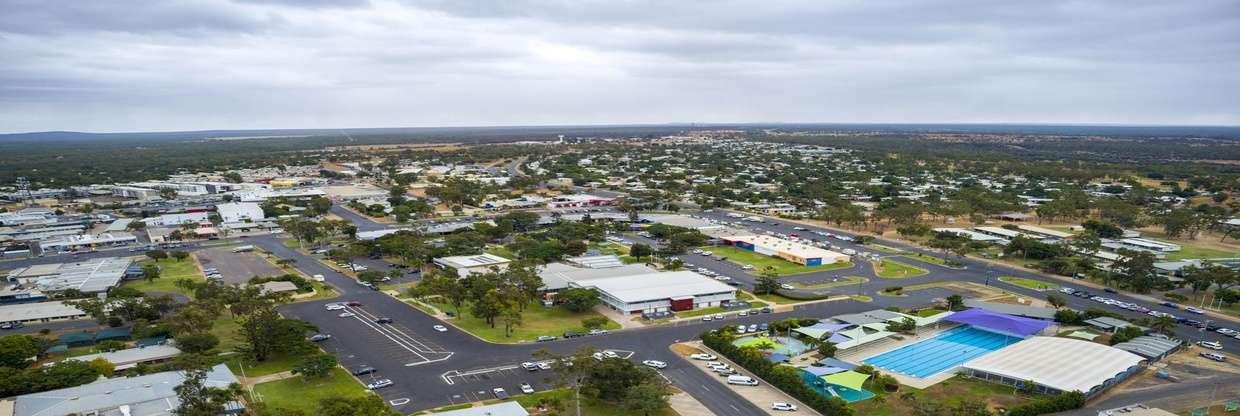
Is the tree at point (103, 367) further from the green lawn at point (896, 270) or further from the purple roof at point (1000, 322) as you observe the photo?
the green lawn at point (896, 270)

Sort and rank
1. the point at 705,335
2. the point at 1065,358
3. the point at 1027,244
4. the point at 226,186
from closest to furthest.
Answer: the point at 1065,358 → the point at 705,335 → the point at 1027,244 → the point at 226,186

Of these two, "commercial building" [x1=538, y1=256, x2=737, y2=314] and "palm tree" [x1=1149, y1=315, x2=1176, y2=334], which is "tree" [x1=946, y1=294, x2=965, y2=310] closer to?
"palm tree" [x1=1149, y1=315, x2=1176, y2=334]

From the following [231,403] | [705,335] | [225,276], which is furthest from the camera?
[225,276]

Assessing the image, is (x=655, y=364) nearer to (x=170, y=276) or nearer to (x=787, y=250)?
(x=787, y=250)

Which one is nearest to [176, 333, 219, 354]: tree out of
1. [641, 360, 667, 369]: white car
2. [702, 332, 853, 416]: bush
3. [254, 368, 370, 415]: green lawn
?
[254, 368, 370, 415]: green lawn

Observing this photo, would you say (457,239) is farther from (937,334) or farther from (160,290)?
(937,334)

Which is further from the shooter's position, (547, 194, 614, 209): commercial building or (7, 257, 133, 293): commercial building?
(547, 194, 614, 209): commercial building

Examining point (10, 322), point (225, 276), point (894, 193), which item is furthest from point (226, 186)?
point (894, 193)
